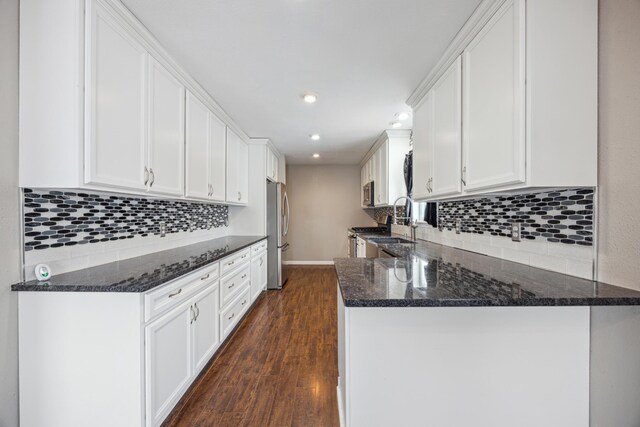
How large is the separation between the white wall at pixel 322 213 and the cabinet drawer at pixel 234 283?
10.4 ft

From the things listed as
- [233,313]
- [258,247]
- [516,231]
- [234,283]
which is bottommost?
[233,313]

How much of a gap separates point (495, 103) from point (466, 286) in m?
0.96

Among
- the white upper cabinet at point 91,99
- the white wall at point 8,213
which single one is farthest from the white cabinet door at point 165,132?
the white wall at point 8,213

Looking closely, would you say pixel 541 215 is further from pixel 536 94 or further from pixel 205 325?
pixel 205 325

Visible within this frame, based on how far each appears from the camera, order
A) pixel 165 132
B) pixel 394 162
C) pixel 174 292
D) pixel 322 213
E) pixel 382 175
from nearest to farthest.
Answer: pixel 174 292, pixel 165 132, pixel 394 162, pixel 382 175, pixel 322 213

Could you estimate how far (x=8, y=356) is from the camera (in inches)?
51.2

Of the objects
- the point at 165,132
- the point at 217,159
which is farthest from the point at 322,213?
the point at 165,132

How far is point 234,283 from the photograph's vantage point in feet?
9.33

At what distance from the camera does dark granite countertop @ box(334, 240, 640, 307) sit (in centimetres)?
104

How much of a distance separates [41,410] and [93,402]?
0.79 feet

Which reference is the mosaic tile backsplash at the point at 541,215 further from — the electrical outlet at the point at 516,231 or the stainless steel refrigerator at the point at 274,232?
the stainless steel refrigerator at the point at 274,232

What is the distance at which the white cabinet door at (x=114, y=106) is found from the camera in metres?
1.38

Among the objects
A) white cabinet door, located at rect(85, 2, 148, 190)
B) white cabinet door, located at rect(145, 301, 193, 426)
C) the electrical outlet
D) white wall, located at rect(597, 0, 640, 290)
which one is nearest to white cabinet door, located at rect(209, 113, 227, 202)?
white cabinet door, located at rect(85, 2, 148, 190)

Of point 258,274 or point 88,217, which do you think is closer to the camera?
point 88,217
